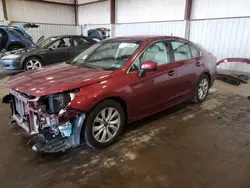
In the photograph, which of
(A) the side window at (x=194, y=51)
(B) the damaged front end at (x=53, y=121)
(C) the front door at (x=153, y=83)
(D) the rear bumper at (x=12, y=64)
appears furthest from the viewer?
(D) the rear bumper at (x=12, y=64)

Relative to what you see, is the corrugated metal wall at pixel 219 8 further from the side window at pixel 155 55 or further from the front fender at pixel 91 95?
the front fender at pixel 91 95

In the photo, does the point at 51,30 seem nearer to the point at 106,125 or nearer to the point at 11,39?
the point at 11,39

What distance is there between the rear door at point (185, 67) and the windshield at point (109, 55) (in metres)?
0.83

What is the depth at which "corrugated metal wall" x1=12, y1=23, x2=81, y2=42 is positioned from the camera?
13.7 metres

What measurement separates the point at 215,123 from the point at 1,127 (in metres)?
3.47

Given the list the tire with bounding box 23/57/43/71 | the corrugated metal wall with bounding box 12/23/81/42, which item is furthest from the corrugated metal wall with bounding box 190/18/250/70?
the corrugated metal wall with bounding box 12/23/81/42

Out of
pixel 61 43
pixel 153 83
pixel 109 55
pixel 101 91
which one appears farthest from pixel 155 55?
pixel 61 43

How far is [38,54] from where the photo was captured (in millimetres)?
6758

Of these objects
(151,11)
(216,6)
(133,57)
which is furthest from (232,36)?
(133,57)

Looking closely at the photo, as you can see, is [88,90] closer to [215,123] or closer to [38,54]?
[215,123]

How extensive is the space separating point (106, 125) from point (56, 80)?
0.82 m

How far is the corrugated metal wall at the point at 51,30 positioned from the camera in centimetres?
1366

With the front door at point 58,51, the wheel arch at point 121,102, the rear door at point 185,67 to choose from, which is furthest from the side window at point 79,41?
the wheel arch at point 121,102

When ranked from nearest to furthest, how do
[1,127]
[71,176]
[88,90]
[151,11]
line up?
[71,176], [88,90], [1,127], [151,11]
